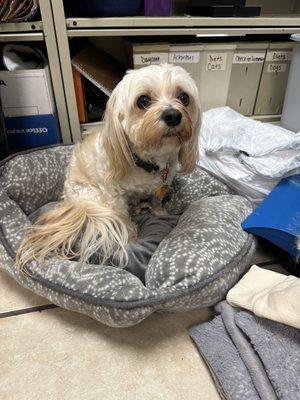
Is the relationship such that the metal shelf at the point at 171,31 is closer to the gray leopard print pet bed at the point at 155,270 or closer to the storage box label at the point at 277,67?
the storage box label at the point at 277,67

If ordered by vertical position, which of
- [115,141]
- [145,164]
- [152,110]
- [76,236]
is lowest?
[76,236]

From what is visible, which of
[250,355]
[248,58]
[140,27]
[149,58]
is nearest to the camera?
[250,355]

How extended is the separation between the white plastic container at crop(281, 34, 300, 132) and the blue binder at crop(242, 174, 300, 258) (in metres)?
0.50

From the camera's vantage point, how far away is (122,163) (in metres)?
0.96

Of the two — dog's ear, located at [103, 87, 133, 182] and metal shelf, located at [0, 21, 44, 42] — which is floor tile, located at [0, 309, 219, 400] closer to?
dog's ear, located at [103, 87, 133, 182]

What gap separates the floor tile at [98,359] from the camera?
719 mm

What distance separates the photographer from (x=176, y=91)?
0.89 metres

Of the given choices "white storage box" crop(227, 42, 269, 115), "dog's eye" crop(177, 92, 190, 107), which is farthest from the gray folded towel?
"white storage box" crop(227, 42, 269, 115)

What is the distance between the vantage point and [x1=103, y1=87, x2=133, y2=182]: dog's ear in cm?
91

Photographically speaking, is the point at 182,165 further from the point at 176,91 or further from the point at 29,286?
the point at 29,286

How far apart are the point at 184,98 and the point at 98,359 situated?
2.42 feet

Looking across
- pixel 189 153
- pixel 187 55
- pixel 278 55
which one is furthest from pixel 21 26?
pixel 278 55

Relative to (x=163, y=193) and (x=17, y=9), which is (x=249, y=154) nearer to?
(x=163, y=193)

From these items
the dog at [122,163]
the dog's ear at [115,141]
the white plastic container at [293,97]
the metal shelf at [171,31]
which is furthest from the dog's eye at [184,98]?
the white plastic container at [293,97]
